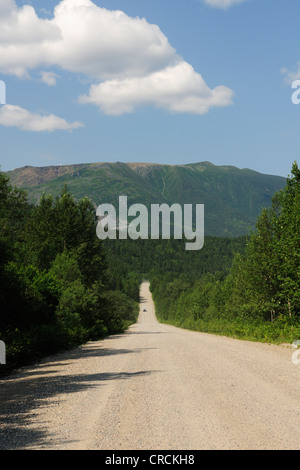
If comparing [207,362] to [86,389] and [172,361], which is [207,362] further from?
[86,389]

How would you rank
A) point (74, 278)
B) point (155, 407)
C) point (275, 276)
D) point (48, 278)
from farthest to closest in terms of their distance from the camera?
point (74, 278)
point (275, 276)
point (48, 278)
point (155, 407)

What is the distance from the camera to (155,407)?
27.0 ft

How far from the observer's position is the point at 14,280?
20.4 metres

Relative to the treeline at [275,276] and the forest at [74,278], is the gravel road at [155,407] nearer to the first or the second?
the forest at [74,278]

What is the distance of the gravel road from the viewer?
604 cm

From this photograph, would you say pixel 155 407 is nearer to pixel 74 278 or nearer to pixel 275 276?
pixel 275 276

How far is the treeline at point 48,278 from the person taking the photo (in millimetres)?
19547

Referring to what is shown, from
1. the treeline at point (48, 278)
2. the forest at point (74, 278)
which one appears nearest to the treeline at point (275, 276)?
the forest at point (74, 278)

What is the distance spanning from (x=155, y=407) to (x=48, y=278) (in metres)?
23.9

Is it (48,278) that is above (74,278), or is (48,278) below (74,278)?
above

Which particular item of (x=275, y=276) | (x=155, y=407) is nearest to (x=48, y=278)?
(x=275, y=276)

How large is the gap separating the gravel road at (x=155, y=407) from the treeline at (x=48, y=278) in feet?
17.1

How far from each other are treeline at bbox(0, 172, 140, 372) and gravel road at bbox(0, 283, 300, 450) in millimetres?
5202
